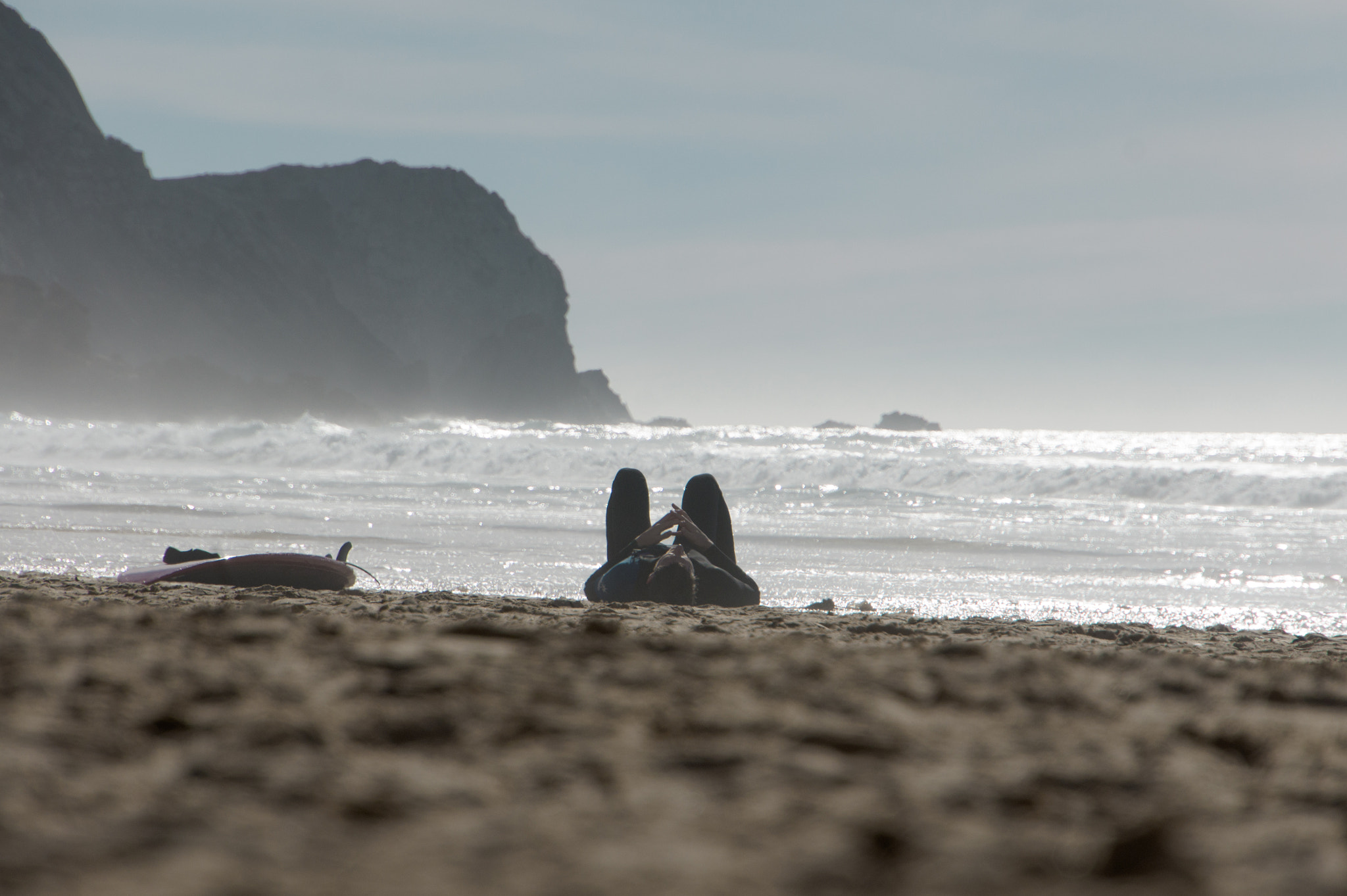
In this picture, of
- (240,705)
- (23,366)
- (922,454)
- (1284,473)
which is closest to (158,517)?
(240,705)

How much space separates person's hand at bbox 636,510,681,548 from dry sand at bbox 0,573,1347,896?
4.33 metres

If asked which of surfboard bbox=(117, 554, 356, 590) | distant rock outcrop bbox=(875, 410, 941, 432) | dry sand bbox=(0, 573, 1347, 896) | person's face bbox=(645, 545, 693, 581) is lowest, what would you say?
surfboard bbox=(117, 554, 356, 590)

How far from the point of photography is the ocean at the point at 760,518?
25.7 ft

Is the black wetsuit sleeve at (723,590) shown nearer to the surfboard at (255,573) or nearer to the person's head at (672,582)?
the person's head at (672,582)

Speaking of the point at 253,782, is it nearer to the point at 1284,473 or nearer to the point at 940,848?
the point at 940,848

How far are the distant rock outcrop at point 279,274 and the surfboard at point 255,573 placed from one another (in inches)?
2418

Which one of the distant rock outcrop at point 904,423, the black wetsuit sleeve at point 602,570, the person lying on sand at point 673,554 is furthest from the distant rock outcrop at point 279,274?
the black wetsuit sleeve at point 602,570

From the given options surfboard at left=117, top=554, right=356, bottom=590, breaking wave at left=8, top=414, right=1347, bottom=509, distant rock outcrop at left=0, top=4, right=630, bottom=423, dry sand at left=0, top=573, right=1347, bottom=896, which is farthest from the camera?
distant rock outcrop at left=0, top=4, right=630, bottom=423

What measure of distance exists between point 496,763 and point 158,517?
11861 mm

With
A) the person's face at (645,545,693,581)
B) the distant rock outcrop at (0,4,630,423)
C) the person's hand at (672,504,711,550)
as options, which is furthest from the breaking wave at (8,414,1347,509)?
the distant rock outcrop at (0,4,630,423)

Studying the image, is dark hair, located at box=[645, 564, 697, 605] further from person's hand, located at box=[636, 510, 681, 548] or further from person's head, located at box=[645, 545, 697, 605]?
person's hand, located at box=[636, 510, 681, 548]

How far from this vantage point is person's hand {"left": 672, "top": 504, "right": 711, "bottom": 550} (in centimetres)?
678

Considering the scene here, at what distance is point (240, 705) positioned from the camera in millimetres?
1689

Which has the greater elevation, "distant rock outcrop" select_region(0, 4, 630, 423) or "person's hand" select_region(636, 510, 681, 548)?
"distant rock outcrop" select_region(0, 4, 630, 423)
